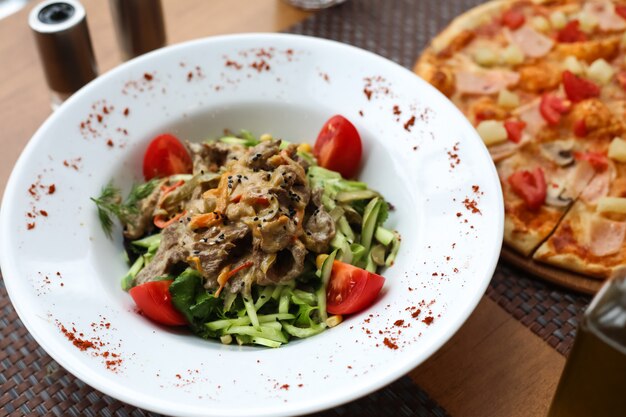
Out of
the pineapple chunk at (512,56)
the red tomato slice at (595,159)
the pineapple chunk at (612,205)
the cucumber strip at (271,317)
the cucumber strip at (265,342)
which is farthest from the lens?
the pineapple chunk at (512,56)

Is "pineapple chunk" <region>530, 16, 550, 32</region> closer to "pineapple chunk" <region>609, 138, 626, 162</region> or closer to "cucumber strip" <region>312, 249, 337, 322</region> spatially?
"pineapple chunk" <region>609, 138, 626, 162</region>

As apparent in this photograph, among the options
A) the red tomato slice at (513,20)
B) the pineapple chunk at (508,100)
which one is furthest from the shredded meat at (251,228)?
the red tomato slice at (513,20)

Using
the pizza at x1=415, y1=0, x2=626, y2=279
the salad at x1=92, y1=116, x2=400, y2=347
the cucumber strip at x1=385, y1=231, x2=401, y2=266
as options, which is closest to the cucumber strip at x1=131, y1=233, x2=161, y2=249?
the salad at x1=92, y1=116, x2=400, y2=347

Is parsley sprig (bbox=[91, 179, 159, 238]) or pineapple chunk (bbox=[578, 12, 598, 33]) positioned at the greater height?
parsley sprig (bbox=[91, 179, 159, 238])

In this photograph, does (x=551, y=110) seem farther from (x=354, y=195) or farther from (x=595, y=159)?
(x=354, y=195)

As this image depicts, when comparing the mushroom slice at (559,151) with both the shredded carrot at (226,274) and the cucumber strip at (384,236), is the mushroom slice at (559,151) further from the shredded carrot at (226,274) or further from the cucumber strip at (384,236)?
the shredded carrot at (226,274)

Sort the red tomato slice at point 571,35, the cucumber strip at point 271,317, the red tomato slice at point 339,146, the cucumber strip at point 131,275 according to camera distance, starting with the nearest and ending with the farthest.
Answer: the cucumber strip at point 271,317
the cucumber strip at point 131,275
the red tomato slice at point 339,146
the red tomato slice at point 571,35

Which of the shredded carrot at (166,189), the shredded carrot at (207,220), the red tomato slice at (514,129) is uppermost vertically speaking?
the shredded carrot at (207,220)
